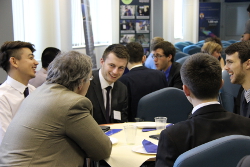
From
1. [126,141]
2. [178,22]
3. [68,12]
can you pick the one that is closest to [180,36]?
[178,22]

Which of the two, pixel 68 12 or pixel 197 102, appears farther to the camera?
pixel 68 12

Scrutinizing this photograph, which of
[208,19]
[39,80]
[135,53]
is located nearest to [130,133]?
[135,53]

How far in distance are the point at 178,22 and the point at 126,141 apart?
1569 centimetres

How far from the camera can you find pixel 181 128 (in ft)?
5.84

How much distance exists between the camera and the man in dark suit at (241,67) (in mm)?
3110

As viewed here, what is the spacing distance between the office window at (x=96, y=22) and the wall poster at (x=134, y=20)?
0.55 meters

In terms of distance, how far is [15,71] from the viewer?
3.10 m

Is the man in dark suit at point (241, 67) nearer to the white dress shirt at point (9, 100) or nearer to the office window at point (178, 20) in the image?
the white dress shirt at point (9, 100)

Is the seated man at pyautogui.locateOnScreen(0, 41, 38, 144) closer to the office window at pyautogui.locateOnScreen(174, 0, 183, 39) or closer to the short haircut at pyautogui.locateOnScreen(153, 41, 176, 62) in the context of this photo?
the short haircut at pyautogui.locateOnScreen(153, 41, 176, 62)

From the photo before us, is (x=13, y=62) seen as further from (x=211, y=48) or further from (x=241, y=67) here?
(x=211, y=48)

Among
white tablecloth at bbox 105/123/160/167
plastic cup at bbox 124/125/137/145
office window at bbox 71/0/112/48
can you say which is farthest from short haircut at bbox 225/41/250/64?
office window at bbox 71/0/112/48

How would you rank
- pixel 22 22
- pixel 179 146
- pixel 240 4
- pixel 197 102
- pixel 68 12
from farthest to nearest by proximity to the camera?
pixel 240 4 → pixel 68 12 → pixel 22 22 → pixel 197 102 → pixel 179 146

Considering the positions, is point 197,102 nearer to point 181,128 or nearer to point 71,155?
point 181,128

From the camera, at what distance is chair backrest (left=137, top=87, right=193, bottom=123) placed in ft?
11.8
